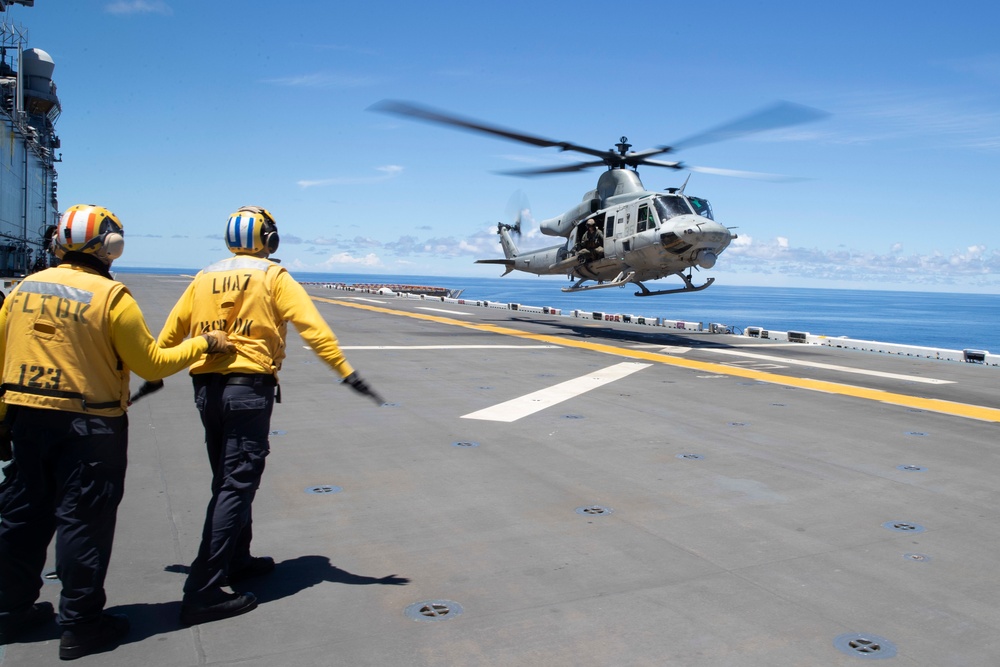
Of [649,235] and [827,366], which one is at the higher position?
[649,235]

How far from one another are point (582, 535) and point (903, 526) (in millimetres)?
2113

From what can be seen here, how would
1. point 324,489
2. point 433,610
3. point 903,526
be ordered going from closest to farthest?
point 433,610
point 903,526
point 324,489

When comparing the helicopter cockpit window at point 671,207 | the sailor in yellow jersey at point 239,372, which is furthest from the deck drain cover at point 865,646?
the helicopter cockpit window at point 671,207

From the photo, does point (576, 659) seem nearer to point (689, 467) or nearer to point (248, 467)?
point (248, 467)

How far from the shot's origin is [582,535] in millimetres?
4402

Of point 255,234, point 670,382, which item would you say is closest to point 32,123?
point 670,382

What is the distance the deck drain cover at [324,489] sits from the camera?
5.19 meters

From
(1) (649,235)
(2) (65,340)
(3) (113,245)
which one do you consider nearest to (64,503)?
(2) (65,340)

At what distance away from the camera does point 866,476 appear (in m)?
5.89

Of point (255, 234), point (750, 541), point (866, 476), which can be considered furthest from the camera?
point (866, 476)

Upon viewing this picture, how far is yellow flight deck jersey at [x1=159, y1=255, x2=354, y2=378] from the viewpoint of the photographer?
139 inches

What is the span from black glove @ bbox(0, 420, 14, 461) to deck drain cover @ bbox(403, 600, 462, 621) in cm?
193

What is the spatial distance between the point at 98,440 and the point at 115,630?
816 millimetres

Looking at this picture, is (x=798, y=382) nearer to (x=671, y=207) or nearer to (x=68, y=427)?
(x=671, y=207)
